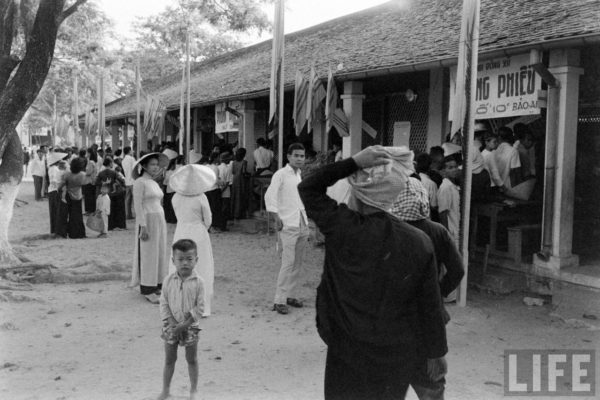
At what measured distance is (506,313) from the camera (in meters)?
6.74

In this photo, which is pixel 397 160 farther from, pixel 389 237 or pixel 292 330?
pixel 292 330

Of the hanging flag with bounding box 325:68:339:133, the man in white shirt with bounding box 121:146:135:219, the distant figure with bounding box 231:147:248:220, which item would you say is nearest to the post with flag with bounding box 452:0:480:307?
the hanging flag with bounding box 325:68:339:133

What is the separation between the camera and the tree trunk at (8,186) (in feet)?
27.5

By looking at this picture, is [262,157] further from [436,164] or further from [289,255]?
[289,255]

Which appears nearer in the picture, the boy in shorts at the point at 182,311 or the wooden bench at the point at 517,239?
the boy in shorts at the point at 182,311

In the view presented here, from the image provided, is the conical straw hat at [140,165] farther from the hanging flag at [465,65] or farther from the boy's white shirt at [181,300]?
the hanging flag at [465,65]

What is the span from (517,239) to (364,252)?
5615mm

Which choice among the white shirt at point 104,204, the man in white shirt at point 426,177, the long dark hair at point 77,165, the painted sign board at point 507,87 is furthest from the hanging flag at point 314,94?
the white shirt at point 104,204

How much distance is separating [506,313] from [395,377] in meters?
4.72

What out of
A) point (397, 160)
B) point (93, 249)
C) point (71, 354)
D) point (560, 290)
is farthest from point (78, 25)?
point (397, 160)

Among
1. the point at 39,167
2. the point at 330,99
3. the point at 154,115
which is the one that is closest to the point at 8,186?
the point at 330,99

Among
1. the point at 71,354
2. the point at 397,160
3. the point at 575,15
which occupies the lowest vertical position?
the point at 71,354

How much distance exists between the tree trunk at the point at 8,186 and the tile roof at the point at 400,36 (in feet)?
16.6

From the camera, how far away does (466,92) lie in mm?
6402
